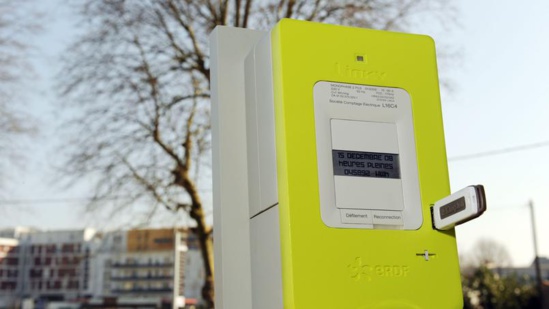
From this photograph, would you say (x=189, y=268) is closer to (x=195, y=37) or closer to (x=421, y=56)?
(x=195, y=37)

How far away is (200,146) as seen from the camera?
595 cm

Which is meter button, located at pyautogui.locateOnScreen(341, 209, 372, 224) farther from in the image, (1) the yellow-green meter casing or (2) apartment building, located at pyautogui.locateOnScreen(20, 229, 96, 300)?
(2) apartment building, located at pyautogui.locateOnScreen(20, 229, 96, 300)

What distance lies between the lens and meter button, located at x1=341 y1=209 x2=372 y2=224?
1258mm

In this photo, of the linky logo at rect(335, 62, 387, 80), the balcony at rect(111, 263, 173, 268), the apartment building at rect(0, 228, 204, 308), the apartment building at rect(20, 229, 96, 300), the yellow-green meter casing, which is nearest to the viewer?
the yellow-green meter casing

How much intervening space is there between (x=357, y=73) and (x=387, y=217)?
29 centimetres

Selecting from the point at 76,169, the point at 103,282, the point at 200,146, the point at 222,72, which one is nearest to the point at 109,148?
the point at 76,169

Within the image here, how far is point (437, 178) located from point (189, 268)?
6.80 metres

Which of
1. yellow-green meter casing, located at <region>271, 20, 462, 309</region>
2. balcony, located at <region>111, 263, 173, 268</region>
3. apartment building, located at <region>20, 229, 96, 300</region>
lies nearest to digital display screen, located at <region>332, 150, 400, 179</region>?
yellow-green meter casing, located at <region>271, 20, 462, 309</region>

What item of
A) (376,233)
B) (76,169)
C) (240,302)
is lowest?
(240,302)

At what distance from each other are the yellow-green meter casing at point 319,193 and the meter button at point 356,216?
0.02m

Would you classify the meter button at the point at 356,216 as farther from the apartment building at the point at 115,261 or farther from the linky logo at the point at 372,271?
the apartment building at the point at 115,261

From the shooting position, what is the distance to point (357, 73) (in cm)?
136

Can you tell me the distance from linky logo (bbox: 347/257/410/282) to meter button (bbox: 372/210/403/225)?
0.08 metres

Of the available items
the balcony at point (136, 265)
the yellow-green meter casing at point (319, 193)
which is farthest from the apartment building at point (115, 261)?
the yellow-green meter casing at point (319, 193)
